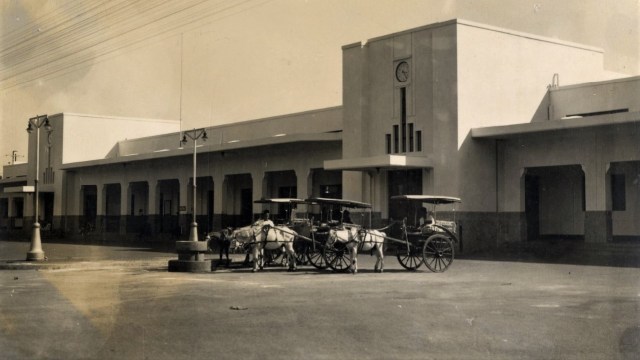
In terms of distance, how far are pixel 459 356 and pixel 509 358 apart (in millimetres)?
521

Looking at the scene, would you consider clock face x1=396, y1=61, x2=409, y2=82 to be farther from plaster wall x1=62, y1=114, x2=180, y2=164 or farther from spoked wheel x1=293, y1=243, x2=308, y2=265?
plaster wall x1=62, y1=114, x2=180, y2=164

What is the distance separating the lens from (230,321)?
1016cm

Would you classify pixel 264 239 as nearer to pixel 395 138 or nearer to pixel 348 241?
pixel 348 241

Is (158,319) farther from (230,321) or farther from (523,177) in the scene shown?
(523,177)

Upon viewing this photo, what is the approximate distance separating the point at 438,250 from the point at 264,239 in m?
4.46

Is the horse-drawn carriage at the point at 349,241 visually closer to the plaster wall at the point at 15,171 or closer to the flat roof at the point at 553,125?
the flat roof at the point at 553,125

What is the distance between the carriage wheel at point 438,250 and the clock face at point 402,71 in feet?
35.1

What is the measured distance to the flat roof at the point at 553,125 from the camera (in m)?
22.2

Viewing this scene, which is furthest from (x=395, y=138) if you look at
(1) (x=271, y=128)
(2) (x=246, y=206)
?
(2) (x=246, y=206)

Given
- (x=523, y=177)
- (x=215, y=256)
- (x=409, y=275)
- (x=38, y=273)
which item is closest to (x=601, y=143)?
(x=523, y=177)

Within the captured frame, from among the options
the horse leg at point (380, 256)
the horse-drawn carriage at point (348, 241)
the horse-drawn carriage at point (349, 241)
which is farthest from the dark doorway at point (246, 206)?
the horse leg at point (380, 256)

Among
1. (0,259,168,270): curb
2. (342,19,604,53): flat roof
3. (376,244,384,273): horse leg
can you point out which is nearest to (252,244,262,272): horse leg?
(376,244,384,273): horse leg

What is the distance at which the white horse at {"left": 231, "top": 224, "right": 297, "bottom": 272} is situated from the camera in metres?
19.1

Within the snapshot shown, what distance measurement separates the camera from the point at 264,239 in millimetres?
19156
